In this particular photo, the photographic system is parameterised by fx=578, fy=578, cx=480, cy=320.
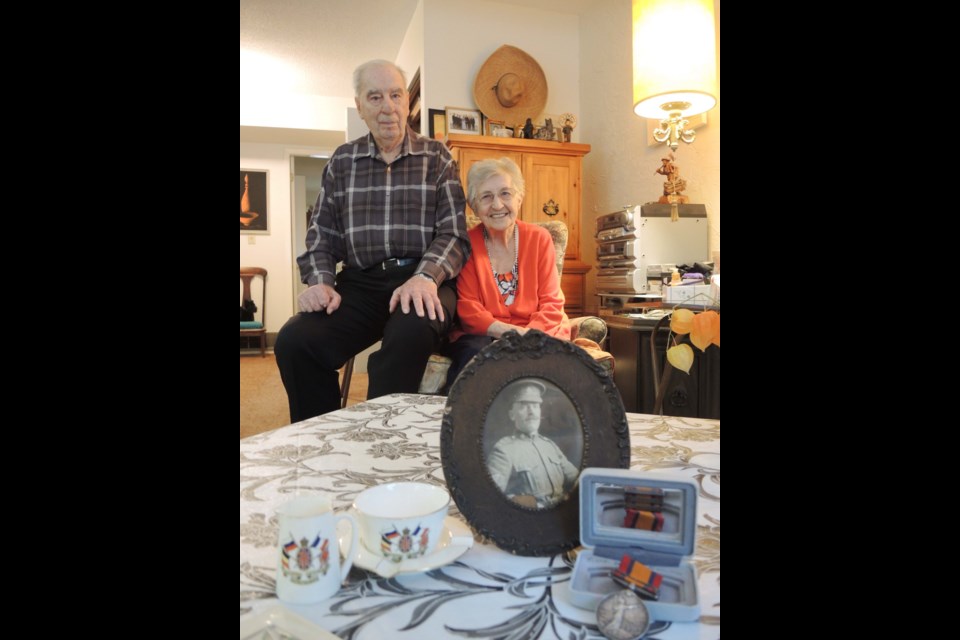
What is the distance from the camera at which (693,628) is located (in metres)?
0.35

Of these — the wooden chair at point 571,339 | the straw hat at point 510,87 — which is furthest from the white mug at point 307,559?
the straw hat at point 510,87

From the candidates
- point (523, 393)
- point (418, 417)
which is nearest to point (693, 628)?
point (523, 393)

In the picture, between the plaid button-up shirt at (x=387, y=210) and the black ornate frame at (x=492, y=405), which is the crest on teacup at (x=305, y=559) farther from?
the plaid button-up shirt at (x=387, y=210)

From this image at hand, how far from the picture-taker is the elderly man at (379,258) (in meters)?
1.46

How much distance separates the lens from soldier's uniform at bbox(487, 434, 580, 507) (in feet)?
1.46

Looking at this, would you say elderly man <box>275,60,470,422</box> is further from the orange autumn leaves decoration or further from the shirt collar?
the orange autumn leaves decoration

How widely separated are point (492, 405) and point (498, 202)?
4.15ft

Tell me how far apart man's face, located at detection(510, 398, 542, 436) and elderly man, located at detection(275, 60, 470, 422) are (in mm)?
1016
